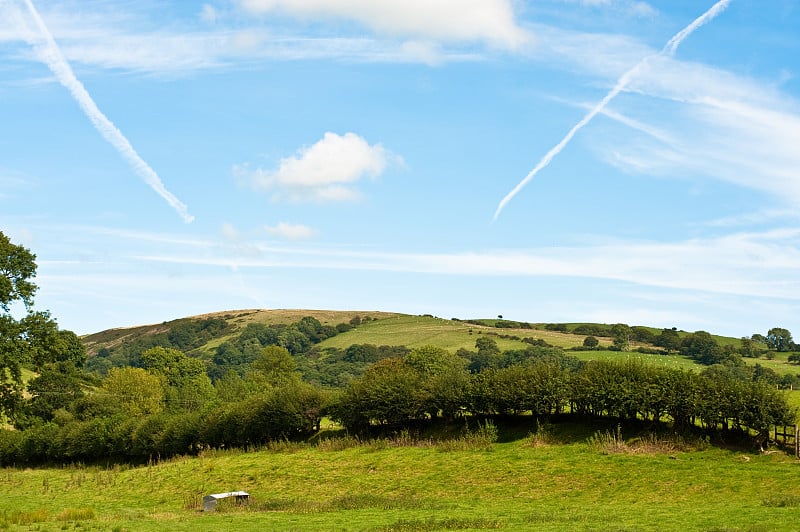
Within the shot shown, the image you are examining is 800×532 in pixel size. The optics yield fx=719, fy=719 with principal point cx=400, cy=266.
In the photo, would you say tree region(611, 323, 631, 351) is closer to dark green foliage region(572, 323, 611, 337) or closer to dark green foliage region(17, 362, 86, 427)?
dark green foliage region(572, 323, 611, 337)

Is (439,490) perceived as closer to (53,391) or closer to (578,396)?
(578,396)

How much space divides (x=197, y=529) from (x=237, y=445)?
3357cm

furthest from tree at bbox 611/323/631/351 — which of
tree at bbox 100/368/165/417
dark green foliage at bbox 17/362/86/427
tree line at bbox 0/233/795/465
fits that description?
dark green foliage at bbox 17/362/86/427

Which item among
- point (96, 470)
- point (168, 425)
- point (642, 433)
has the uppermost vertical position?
point (642, 433)

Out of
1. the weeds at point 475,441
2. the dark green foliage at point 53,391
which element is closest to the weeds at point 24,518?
the weeds at point 475,441

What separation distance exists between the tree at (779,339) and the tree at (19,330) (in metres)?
151

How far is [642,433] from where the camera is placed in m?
42.5

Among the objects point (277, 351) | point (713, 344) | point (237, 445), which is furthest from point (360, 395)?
point (713, 344)

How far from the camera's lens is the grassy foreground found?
27.1 m

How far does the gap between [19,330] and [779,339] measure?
160 metres

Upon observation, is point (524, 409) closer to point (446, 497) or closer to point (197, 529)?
point (446, 497)

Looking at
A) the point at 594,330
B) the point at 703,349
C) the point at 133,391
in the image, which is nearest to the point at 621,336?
the point at 594,330

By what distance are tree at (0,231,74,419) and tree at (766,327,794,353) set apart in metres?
151

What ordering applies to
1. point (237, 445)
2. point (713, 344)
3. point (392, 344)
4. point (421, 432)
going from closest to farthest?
point (421, 432) → point (237, 445) → point (713, 344) → point (392, 344)
